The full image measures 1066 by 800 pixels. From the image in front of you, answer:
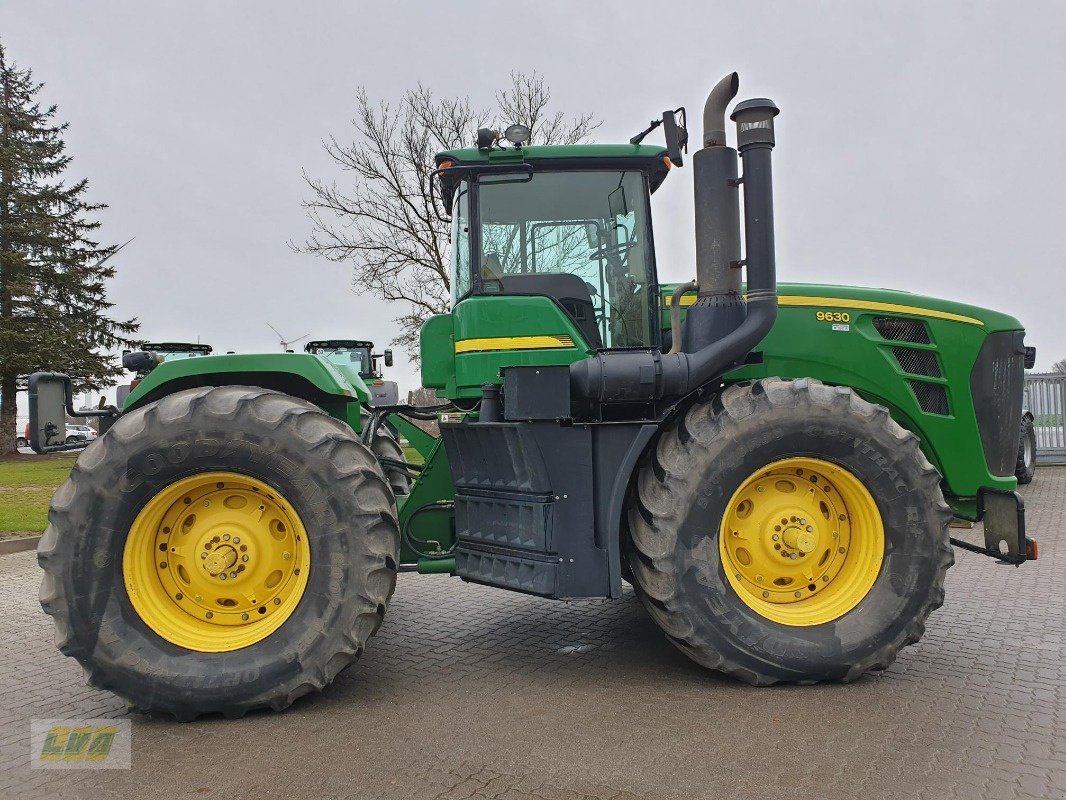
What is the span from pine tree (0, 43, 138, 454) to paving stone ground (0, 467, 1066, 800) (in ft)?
85.0

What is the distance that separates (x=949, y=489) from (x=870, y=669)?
1.24 m

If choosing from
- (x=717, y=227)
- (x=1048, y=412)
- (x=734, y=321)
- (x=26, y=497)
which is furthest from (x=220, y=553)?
(x=1048, y=412)

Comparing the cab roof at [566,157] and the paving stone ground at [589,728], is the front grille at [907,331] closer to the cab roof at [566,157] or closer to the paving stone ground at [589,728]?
the cab roof at [566,157]

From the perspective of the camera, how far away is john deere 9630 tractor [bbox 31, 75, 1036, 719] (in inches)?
133

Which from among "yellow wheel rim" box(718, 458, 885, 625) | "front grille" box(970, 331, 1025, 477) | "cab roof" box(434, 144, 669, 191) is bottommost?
"yellow wheel rim" box(718, 458, 885, 625)

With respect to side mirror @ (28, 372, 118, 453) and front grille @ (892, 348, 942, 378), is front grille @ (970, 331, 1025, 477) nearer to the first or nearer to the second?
front grille @ (892, 348, 942, 378)

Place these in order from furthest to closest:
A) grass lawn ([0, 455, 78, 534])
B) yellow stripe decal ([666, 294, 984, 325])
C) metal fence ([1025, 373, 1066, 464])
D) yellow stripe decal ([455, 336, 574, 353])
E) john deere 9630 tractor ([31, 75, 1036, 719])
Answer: metal fence ([1025, 373, 1066, 464]) → grass lawn ([0, 455, 78, 534]) → yellow stripe decal ([666, 294, 984, 325]) → yellow stripe decal ([455, 336, 574, 353]) → john deere 9630 tractor ([31, 75, 1036, 719])

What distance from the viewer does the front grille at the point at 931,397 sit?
418cm

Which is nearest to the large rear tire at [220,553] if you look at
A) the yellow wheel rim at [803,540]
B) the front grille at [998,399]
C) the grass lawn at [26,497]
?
the yellow wheel rim at [803,540]

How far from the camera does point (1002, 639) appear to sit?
14.2ft

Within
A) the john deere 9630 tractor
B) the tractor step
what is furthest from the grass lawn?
the tractor step

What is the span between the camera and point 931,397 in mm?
4191

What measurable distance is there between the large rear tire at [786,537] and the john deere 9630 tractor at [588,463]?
11 millimetres

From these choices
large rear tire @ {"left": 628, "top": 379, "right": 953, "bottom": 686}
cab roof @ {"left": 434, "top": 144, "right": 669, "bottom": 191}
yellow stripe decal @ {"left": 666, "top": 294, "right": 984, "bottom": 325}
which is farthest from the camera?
yellow stripe decal @ {"left": 666, "top": 294, "right": 984, "bottom": 325}
